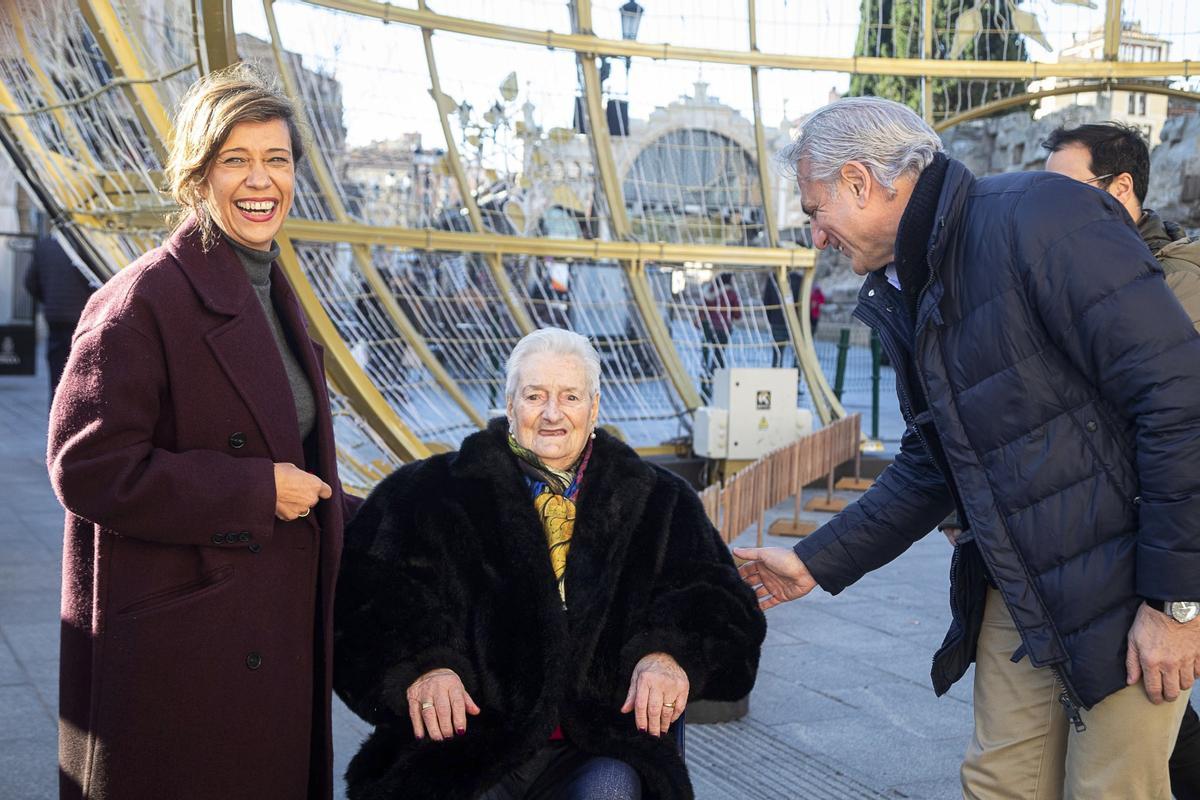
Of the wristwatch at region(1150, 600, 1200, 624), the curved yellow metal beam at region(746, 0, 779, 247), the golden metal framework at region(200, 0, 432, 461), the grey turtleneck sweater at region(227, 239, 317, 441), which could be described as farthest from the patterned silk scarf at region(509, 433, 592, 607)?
the curved yellow metal beam at region(746, 0, 779, 247)

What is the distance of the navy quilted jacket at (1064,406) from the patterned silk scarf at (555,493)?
89 cm

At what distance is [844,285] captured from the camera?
29.7m

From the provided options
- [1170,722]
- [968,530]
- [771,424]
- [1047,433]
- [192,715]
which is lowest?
[771,424]

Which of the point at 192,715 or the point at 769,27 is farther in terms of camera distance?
the point at 769,27

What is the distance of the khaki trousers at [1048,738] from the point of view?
237 centimetres

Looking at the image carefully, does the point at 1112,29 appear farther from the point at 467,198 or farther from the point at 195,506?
the point at 195,506

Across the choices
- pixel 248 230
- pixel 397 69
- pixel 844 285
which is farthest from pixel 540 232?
pixel 844 285

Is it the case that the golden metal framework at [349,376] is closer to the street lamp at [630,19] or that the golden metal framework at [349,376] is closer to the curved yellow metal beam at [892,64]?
the curved yellow metal beam at [892,64]

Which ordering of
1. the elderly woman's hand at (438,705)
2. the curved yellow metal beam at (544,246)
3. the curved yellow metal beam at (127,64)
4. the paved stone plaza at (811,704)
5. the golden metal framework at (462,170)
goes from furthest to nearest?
the curved yellow metal beam at (544,246), the golden metal framework at (462,170), the curved yellow metal beam at (127,64), the paved stone plaza at (811,704), the elderly woman's hand at (438,705)

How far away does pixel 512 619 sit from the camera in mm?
2814

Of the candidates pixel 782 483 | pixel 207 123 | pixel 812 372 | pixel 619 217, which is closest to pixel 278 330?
pixel 207 123

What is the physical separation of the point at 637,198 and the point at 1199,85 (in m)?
4.35

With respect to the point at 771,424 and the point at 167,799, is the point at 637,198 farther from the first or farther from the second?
the point at 167,799

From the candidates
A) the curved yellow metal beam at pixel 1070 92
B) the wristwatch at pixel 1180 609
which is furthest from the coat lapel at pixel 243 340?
the curved yellow metal beam at pixel 1070 92
